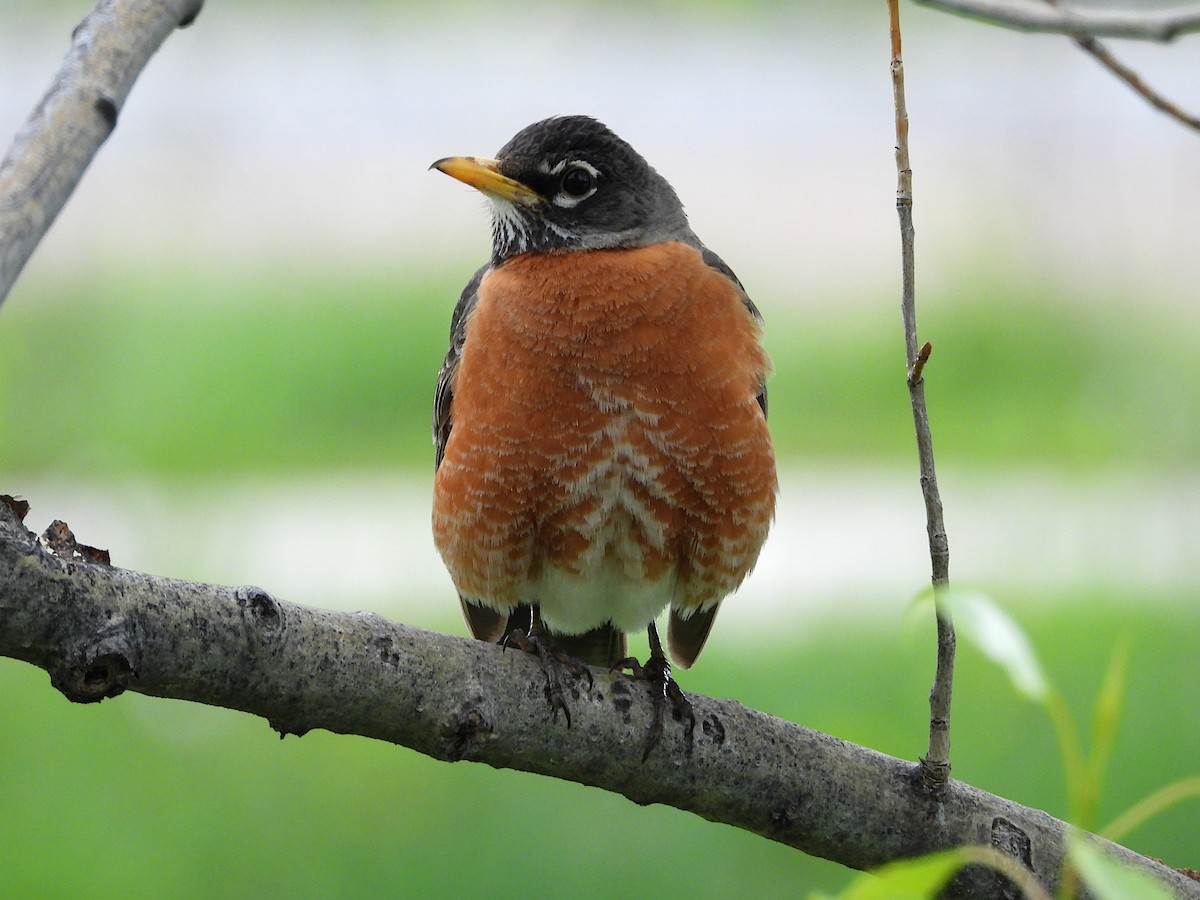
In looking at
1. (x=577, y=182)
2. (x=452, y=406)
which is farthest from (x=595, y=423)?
(x=577, y=182)

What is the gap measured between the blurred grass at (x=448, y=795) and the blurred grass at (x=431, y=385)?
1.69m

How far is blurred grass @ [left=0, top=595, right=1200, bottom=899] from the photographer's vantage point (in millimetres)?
4363

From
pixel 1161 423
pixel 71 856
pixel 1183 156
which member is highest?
pixel 1183 156

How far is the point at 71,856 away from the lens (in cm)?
436

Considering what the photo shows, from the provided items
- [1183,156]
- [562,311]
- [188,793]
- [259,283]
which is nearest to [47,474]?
[188,793]

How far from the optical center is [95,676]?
1.71 m

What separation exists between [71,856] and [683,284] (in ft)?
8.97

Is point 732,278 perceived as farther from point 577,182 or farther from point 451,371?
point 451,371

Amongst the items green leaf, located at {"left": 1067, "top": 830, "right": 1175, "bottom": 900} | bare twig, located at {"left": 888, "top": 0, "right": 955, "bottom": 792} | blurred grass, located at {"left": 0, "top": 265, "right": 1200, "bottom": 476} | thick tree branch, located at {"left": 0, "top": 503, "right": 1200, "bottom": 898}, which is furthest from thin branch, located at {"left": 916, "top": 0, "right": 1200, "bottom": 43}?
blurred grass, located at {"left": 0, "top": 265, "right": 1200, "bottom": 476}

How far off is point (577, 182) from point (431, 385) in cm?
352

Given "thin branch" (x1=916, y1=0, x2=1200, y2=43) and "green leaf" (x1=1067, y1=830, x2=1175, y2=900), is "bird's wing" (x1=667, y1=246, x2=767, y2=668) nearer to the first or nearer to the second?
"thin branch" (x1=916, y1=0, x2=1200, y2=43)

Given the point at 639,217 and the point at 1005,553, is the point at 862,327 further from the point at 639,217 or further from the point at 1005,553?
the point at 639,217

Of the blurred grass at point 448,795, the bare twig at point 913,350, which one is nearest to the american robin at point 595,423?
the bare twig at point 913,350

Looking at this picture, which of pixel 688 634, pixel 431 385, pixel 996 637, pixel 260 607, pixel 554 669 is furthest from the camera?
pixel 431 385
